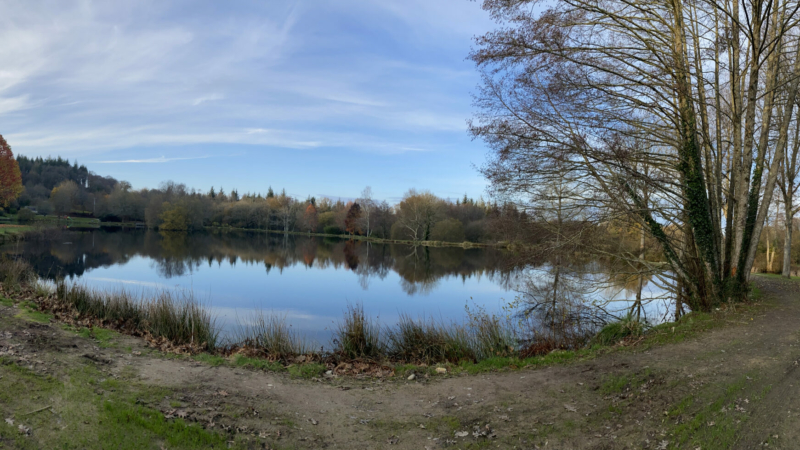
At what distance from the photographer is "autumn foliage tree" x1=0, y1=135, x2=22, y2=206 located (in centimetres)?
4544

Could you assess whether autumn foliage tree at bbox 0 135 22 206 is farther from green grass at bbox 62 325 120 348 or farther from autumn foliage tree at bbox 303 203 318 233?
autumn foliage tree at bbox 303 203 318 233

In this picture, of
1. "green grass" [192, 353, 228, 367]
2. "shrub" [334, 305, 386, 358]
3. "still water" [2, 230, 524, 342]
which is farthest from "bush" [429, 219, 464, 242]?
"green grass" [192, 353, 228, 367]

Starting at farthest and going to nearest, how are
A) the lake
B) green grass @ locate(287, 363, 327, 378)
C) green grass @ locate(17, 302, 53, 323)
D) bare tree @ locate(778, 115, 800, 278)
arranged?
bare tree @ locate(778, 115, 800, 278)
the lake
green grass @ locate(17, 302, 53, 323)
green grass @ locate(287, 363, 327, 378)

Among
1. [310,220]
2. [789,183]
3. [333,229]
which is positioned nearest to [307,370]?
[789,183]

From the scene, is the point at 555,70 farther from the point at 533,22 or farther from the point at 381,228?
the point at 381,228

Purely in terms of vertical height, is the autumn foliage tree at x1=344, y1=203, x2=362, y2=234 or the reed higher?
the autumn foliage tree at x1=344, y1=203, x2=362, y2=234

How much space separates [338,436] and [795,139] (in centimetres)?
2429

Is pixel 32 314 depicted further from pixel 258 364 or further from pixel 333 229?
pixel 333 229

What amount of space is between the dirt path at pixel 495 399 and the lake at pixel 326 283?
4.74m

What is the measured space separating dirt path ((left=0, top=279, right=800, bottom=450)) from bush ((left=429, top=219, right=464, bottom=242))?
54112 mm

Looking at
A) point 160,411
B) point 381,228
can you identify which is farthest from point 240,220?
point 160,411

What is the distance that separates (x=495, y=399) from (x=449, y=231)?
185 feet

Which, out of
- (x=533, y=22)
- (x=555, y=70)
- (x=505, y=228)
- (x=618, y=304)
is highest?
(x=533, y=22)

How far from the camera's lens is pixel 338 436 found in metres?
5.09
